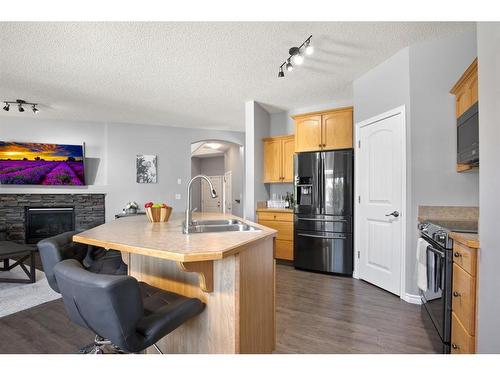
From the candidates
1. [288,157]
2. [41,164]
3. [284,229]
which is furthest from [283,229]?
[41,164]

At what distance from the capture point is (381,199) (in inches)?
119

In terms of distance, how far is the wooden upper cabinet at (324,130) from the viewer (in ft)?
11.9

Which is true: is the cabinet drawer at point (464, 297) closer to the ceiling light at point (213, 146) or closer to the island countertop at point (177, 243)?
the island countertop at point (177, 243)

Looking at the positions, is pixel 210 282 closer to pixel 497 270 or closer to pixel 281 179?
pixel 497 270

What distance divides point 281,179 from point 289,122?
1.07 metres

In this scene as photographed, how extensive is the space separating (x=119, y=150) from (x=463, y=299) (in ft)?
18.7

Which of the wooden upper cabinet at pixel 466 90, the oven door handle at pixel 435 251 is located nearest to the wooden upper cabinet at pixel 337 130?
the wooden upper cabinet at pixel 466 90

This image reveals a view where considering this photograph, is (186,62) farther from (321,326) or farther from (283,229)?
(321,326)

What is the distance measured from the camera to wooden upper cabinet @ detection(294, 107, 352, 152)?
11.9 feet

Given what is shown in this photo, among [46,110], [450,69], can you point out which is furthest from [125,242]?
[46,110]

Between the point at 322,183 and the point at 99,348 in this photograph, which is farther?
the point at 322,183

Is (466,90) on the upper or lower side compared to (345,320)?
upper

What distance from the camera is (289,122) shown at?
186 inches

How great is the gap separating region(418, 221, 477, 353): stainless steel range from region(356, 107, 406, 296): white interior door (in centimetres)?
78
